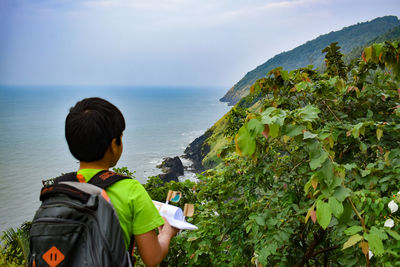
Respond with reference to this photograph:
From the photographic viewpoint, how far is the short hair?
1.46m

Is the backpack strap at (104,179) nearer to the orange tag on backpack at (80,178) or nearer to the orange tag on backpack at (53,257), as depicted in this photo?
the orange tag on backpack at (80,178)

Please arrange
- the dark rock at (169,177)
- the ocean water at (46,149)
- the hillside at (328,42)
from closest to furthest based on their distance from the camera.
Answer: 1. the dark rock at (169,177)
2. the ocean water at (46,149)
3. the hillside at (328,42)

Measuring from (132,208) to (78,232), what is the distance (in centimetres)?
25

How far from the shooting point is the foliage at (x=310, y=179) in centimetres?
157

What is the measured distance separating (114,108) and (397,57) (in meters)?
2.26

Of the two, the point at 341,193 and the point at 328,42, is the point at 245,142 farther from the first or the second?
the point at 328,42

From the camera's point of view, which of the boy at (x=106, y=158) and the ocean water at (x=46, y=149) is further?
the ocean water at (x=46, y=149)

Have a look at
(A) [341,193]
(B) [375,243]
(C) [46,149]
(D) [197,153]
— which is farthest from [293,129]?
(C) [46,149]

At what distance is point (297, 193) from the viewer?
288 centimetres

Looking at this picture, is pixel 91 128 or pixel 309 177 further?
pixel 309 177

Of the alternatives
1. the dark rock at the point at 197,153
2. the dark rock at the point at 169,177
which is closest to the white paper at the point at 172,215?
the dark rock at the point at 169,177

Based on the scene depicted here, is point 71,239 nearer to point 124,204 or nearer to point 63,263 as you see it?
point 63,263

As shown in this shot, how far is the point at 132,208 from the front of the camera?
1438 millimetres

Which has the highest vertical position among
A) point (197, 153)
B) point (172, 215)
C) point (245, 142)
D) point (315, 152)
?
point (245, 142)
